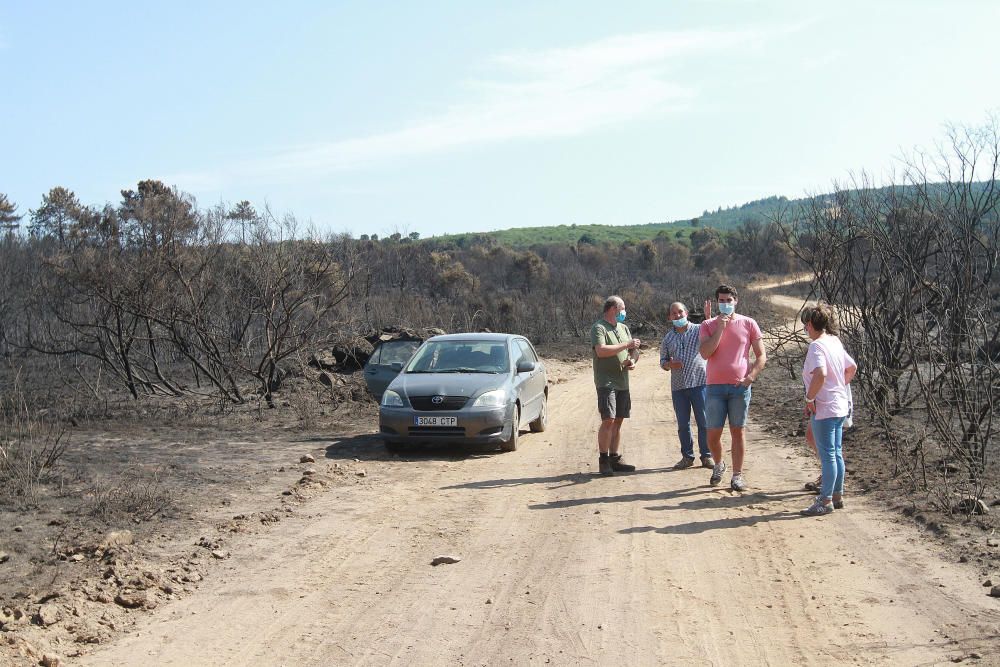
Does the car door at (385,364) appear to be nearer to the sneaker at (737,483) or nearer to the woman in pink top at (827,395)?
the sneaker at (737,483)

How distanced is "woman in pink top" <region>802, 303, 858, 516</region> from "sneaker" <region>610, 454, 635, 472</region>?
2530 millimetres

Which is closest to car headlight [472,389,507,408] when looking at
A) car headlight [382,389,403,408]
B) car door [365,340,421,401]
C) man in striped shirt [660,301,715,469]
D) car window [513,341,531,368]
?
car headlight [382,389,403,408]

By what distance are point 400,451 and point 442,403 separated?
101 cm

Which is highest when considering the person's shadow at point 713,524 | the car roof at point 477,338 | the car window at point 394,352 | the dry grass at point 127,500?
the car roof at point 477,338

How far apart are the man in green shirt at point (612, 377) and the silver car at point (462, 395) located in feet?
6.79

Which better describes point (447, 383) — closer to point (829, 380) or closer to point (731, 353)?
point (731, 353)

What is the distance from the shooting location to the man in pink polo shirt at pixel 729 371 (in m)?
8.88

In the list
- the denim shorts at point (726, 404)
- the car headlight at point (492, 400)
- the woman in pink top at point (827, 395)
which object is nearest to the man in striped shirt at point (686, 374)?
the denim shorts at point (726, 404)

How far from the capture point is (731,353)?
29.2 feet

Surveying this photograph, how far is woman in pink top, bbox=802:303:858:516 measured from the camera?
7758 millimetres

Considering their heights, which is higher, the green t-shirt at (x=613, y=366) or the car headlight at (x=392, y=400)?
the green t-shirt at (x=613, y=366)

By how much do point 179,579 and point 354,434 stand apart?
7.47 meters

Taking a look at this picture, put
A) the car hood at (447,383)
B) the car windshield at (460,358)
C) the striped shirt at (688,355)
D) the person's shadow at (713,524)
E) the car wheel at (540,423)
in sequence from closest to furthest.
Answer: the person's shadow at (713,524) → the striped shirt at (688,355) → the car hood at (447,383) → the car windshield at (460,358) → the car wheel at (540,423)

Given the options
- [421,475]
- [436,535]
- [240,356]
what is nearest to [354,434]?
[421,475]
